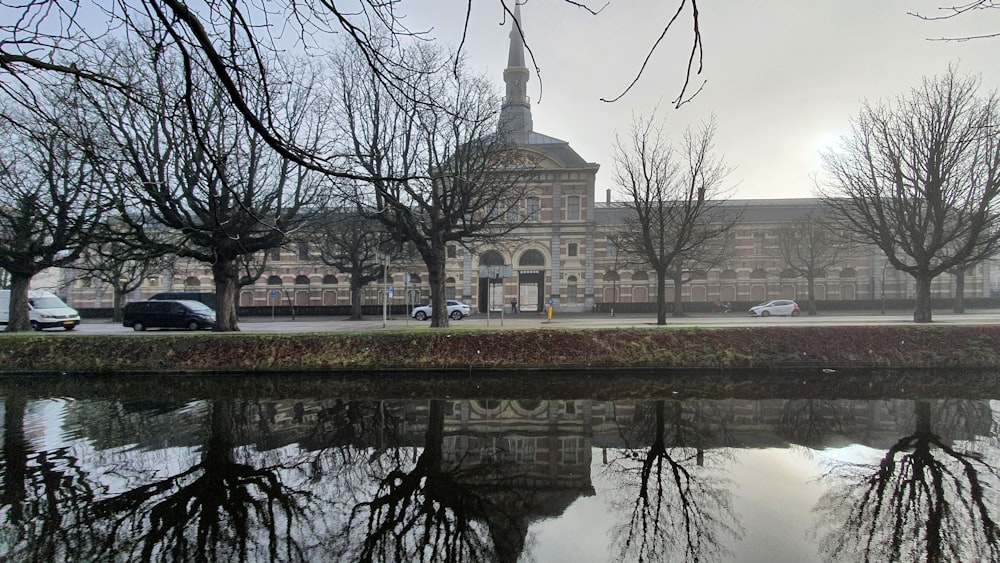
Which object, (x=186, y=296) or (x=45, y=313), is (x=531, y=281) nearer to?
(x=186, y=296)

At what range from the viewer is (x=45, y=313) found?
2461 cm

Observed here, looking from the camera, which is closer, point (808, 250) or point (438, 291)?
point (438, 291)

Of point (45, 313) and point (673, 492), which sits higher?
point (45, 313)

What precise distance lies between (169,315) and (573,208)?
30598 mm

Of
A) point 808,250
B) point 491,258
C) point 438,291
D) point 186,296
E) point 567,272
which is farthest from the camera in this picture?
point 567,272

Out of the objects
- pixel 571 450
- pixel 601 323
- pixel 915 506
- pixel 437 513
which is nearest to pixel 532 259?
pixel 601 323

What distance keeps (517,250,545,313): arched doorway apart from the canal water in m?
33.2

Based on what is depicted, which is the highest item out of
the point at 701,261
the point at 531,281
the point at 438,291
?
the point at 701,261

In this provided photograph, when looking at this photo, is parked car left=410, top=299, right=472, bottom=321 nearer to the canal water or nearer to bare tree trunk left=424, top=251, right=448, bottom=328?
bare tree trunk left=424, top=251, right=448, bottom=328

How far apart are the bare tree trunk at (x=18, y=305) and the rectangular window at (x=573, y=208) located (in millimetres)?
34580

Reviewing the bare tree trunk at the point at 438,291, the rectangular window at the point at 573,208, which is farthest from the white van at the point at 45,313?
the rectangular window at the point at 573,208

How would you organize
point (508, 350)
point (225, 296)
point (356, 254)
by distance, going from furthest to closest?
1. point (356, 254)
2. point (225, 296)
3. point (508, 350)

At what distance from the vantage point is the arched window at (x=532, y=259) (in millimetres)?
42031

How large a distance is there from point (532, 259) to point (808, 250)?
22.8m
